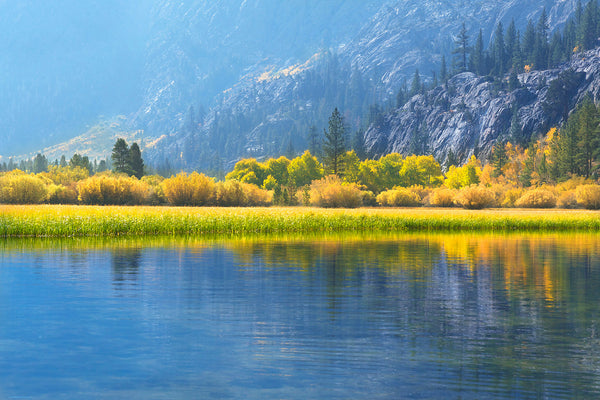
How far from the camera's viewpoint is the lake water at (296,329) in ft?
39.9

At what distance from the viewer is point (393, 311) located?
64.8ft

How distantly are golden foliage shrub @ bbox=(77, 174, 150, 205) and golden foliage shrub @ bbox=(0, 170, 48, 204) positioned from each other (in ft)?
19.3

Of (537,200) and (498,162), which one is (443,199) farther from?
(498,162)

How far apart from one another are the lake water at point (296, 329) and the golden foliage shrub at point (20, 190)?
52.8m

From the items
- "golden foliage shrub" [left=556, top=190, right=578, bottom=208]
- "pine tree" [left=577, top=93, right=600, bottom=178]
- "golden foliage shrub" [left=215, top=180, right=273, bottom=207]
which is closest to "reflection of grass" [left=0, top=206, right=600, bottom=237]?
"golden foliage shrub" [left=215, top=180, right=273, bottom=207]

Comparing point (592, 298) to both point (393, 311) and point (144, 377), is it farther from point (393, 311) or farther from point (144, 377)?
point (144, 377)

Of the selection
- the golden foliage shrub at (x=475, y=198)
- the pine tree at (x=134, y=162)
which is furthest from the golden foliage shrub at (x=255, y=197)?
the pine tree at (x=134, y=162)

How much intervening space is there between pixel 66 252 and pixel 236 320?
24534 mm

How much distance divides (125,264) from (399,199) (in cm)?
9189

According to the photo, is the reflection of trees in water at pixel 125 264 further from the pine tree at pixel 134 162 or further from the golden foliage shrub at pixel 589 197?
the pine tree at pixel 134 162

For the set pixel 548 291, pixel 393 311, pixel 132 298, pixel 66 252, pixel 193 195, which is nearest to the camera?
pixel 393 311

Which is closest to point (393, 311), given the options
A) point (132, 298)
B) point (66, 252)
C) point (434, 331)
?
point (434, 331)

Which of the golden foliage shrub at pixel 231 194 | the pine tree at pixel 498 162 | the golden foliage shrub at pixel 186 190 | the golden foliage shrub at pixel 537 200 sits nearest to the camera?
the golden foliage shrub at pixel 186 190

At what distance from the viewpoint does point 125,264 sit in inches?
1287
